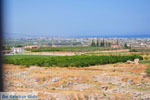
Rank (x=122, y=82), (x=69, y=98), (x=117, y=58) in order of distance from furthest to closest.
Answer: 1. (x=117, y=58)
2. (x=122, y=82)
3. (x=69, y=98)

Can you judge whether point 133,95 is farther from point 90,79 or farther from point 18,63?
point 18,63

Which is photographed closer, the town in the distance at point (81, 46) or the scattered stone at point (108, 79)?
the scattered stone at point (108, 79)

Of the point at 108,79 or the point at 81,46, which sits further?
the point at 81,46

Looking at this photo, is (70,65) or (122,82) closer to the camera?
(122,82)

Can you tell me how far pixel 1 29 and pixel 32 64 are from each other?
1083 cm

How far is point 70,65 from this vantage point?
454 inches

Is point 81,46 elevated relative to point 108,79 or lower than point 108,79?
lower

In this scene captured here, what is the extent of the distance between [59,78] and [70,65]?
15.0ft

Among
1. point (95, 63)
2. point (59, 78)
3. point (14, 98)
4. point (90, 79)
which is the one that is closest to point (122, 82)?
point (90, 79)

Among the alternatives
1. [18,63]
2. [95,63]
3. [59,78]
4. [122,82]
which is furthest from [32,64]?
[122,82]

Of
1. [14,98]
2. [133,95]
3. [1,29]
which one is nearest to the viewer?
[1,29]

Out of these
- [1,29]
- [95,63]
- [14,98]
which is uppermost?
[1,29]

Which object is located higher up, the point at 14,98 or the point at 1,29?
the point at 1,29

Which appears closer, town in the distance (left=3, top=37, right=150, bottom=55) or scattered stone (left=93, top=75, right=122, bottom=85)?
scattered stone (left=93, top=75, right=122, bottom=85)
